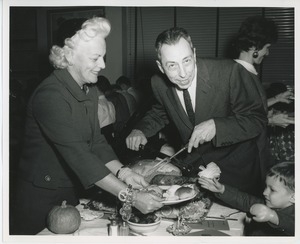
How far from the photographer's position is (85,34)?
0.96 metres

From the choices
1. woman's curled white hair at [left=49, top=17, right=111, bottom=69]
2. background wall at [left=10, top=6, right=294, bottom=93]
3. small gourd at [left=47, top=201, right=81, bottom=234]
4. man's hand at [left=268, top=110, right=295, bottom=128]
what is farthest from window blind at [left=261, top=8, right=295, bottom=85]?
small gourd at [left=47, top=201, right=81, bottom=234]

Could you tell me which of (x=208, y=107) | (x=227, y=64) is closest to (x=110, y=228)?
(x=208, y=107)

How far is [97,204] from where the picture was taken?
3.18 feet

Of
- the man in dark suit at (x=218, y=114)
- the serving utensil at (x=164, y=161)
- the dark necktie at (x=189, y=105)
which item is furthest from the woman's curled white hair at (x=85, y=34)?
the serving utensil at (x=164, y=161)

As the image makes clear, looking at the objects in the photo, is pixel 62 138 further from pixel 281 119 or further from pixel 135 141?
pixel 281 119

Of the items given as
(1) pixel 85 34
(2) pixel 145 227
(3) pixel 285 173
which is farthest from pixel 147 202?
(1) pixel 85 34

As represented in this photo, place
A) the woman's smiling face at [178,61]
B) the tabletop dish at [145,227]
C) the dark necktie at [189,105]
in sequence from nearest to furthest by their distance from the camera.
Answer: the tabletop dish at [145,227] → the woman's smiling face at [178,61] → the dark necktie at [189,105]

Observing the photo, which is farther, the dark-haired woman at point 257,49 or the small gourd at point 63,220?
the dark-haired woman at point 257,49

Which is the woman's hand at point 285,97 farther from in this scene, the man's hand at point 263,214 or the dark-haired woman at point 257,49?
the man's hand at point 263,214

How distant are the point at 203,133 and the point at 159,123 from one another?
0.18 metres

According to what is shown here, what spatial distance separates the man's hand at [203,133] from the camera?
100cm

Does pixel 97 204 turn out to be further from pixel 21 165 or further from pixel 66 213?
pixel 21 165

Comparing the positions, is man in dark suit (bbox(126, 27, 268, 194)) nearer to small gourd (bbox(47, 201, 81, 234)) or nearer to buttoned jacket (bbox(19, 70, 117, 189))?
buttoned jacket (bbox(19, 70, 117, 189))
